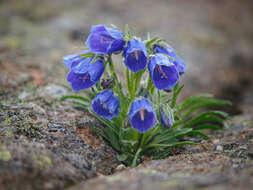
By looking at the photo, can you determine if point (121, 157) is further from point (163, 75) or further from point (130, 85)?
point (163, 75)

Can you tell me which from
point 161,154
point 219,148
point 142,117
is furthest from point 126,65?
point 219,148

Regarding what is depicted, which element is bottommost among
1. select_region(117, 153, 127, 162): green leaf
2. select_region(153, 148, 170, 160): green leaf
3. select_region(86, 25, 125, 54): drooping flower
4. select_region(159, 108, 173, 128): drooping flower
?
select_region(153, 148, 170, 160): green leaf

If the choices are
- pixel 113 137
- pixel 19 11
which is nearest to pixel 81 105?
pixel 113 137

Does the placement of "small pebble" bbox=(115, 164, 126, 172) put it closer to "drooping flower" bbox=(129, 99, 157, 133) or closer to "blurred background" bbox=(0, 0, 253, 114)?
"drooping flower" bbox=(129, 99, 157, 133)

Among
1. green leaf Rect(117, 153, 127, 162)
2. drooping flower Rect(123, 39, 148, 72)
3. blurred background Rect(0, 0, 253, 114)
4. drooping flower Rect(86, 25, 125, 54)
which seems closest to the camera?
drooping flower Rect(123, 39, 148, 72)

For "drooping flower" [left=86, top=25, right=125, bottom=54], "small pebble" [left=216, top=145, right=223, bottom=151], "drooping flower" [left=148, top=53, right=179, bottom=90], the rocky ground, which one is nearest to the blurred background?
the rocky ground

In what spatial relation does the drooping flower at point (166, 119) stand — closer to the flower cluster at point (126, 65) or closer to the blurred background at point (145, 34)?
the flower cluster at point (126, 65)
